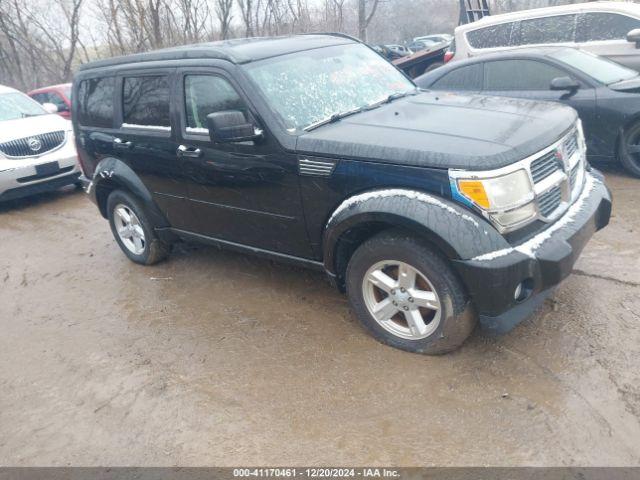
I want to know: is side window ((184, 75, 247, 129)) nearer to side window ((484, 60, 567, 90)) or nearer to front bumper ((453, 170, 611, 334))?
front bumper ((453, 170, 611, 334))

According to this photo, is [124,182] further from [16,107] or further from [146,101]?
[16,107]

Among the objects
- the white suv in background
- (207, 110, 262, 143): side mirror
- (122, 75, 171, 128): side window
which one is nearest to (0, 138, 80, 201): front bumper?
the white suv in background

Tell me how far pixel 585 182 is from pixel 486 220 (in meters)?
1.24

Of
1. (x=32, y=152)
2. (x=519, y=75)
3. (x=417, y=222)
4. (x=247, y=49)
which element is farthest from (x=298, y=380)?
(x=32, y=152)

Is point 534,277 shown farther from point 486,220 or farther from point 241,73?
point 241,73

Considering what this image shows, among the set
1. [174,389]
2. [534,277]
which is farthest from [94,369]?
[534,277]

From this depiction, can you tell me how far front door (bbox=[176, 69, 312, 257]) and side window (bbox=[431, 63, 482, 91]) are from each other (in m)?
3.91

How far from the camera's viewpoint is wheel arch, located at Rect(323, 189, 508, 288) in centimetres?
276

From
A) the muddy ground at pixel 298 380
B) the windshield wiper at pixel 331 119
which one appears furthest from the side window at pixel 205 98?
the muddy ground at pixel 298 380

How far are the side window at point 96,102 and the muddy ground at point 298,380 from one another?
1605 mm

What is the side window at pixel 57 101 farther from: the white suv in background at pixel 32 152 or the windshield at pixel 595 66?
the windshield at pixel 595 66

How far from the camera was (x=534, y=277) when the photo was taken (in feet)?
9.19

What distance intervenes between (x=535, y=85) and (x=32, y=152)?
6851 mm

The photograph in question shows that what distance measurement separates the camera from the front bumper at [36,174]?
730 cm
